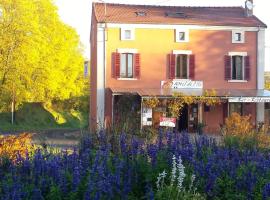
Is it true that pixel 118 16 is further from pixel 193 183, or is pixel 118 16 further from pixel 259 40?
pixel 193 183

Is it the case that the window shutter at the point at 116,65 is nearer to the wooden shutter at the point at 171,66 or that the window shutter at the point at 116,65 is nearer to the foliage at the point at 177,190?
the wooden shutter at the point at 171,66

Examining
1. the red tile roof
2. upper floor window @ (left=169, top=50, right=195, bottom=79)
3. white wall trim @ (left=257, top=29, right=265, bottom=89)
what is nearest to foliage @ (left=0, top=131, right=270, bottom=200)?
upper floor window @ (left=169, top=50, right=195, bottom=79)

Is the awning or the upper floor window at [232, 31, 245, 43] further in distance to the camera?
the upper floor window at [232, 31, 245, 43]

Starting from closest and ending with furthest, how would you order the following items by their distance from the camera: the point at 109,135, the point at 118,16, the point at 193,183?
the point at 193,183 < the point at 109,135 < the point at 118,16

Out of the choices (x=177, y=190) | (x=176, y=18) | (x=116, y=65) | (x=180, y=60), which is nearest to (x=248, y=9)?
(x=176, y=18)

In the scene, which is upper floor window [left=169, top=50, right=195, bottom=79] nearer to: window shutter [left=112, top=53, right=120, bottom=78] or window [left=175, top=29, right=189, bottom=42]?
window [left=175, top=29, right=189, bottom=42]

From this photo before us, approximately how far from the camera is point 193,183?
18.7ft

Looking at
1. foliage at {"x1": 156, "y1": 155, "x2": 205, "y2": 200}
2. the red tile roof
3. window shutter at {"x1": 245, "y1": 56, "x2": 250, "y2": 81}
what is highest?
the red tile roof

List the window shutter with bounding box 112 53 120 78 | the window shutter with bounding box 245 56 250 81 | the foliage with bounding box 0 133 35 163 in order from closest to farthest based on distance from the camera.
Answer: the foliage with bounding box 0 133 35 163 → the window shutter with bounding box 112 53 120 78 → the window shutter with bounding box 245 56 250 81

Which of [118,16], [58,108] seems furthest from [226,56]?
[58,108]

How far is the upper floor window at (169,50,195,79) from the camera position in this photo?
93.2 feet

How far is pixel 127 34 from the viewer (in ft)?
92.2

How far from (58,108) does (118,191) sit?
4078 centimetres

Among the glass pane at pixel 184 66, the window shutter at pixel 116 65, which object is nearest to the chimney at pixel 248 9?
the glass pane at pixel 184 66
